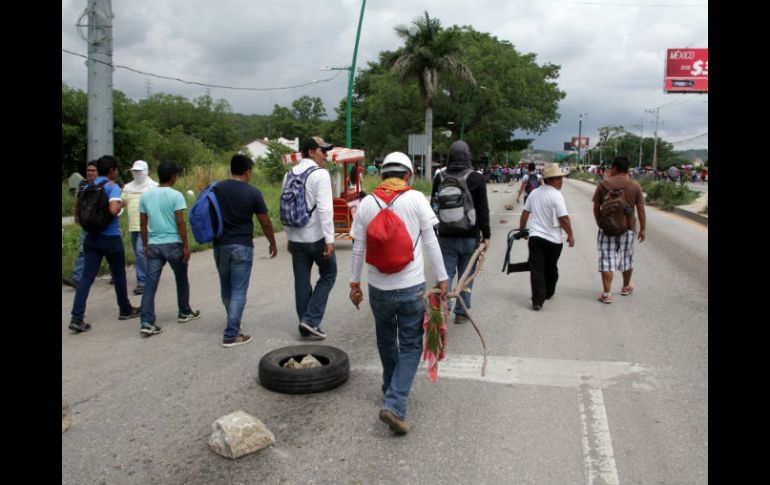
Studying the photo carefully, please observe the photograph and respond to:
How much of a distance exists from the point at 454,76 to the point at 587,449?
1371 inches

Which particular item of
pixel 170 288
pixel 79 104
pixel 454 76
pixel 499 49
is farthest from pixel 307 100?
pixel 170 288

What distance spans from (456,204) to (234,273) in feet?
7.19

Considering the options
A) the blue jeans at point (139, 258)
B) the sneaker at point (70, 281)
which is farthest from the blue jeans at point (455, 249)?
the sneaker at point (70, 281)

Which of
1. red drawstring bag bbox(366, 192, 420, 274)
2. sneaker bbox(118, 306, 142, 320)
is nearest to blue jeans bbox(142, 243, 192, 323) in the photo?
sneaker bbox(118, 306, 142, 320)

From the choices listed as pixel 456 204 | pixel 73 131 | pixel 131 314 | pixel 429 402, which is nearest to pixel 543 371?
pixel 429 402

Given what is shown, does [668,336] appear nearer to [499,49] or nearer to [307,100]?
[499,49]

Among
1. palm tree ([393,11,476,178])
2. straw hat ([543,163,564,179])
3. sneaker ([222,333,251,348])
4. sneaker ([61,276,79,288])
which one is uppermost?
palm tree ([393,11,476,178])

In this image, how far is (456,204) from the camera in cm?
580

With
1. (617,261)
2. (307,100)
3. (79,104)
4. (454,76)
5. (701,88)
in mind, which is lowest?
(617,261)

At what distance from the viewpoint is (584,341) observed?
5824 millimetres

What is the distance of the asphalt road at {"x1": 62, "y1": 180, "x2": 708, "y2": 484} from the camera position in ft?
11.2

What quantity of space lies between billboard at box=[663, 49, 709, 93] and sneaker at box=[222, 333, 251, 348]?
69.1 meters

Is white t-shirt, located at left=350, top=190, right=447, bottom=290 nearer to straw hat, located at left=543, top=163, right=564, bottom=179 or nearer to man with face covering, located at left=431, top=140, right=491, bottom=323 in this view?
man with face covering, located at left=431, top=140, right=491, bottom=323

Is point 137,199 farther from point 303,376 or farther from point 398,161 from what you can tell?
point 398,161
